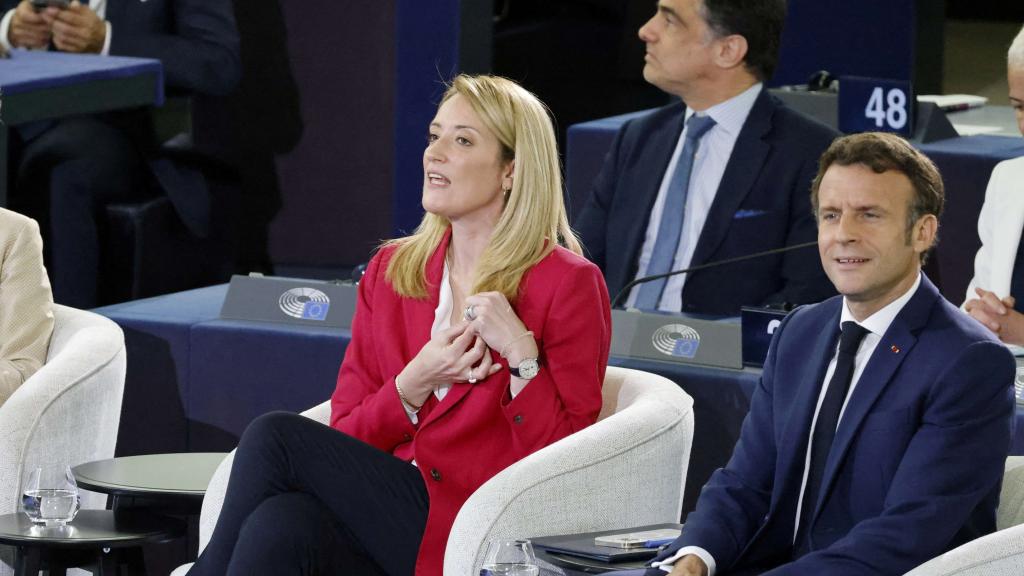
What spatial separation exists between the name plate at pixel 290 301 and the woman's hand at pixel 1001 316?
1383 mm

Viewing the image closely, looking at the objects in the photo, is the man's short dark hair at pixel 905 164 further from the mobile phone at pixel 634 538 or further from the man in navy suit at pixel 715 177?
the man in navy suit at pixel 715 177

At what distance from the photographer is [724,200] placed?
4.25 m

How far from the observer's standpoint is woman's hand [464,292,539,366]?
10.8 feet

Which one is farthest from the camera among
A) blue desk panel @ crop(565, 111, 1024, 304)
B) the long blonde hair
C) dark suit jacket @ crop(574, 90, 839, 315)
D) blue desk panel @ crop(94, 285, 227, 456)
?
blue desk panel @ crop(565, 111, 1024, 304)

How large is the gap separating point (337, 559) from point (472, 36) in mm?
2408

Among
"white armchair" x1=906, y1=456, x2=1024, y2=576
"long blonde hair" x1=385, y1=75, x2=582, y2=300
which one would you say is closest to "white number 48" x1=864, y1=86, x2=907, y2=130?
"long blonde hair" x1=385, y1=75, x2=582, y2=300

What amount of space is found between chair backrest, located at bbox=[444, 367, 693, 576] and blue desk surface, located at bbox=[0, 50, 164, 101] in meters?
2.22

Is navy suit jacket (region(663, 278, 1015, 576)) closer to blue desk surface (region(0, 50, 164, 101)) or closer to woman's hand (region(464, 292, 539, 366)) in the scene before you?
woman's hand (region(464, 292, 539, 366))

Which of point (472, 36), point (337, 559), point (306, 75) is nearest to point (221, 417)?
point (337, 559)

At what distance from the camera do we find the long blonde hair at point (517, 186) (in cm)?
338

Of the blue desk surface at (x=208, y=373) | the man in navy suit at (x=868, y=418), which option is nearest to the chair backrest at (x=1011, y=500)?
the man in navy suit at (x=868, y=418)

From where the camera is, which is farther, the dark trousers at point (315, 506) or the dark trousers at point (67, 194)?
the dark trousers at point (67, 194)

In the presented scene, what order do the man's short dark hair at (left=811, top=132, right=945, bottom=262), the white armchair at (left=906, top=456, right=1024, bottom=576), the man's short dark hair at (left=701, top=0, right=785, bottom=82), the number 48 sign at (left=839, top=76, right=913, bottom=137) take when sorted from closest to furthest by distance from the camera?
the white armchair at (left=906, top=456, right=1024, bottom=576) < the man's short dark hair at (left=811, top=132, right=945, bottom=262) < the man's short dark hair at (left=701, top=0, right=785, bottom=82) < the number 48 sign at (left=839, top=76, right=913, bottom=137)

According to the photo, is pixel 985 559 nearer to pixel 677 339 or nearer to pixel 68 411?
pixel 677 339
